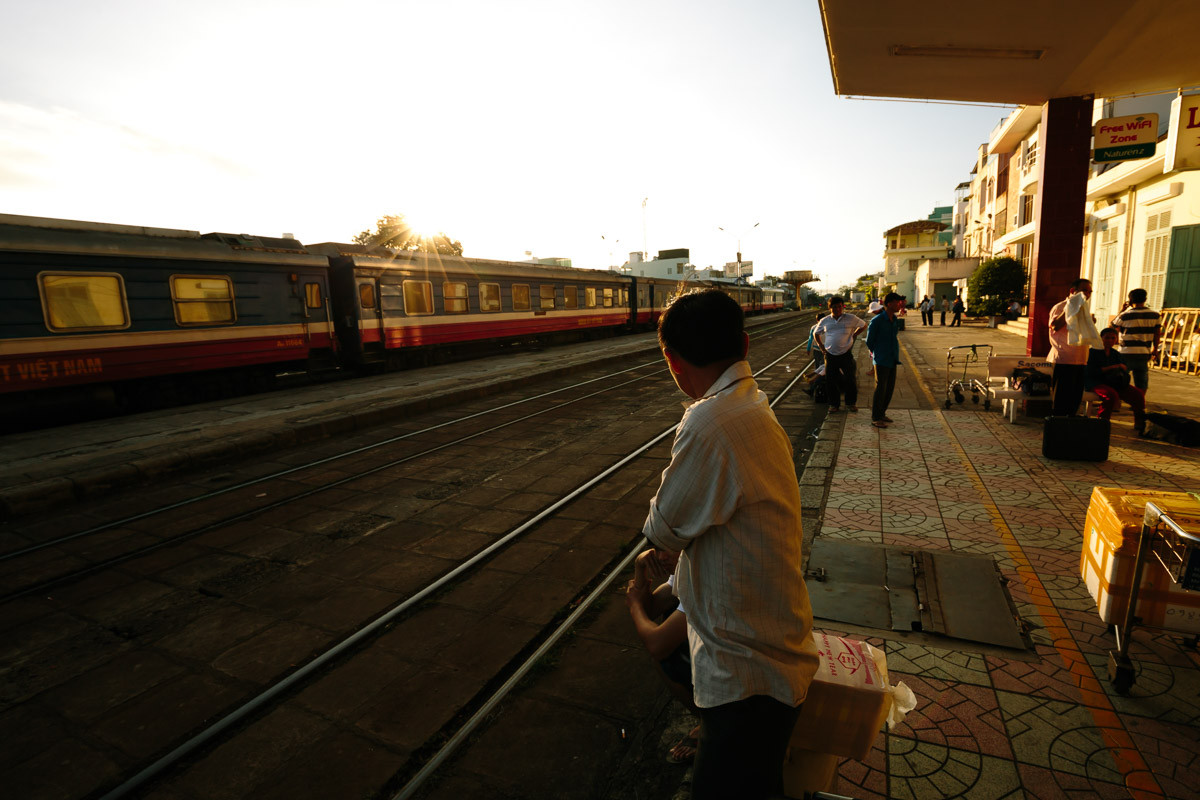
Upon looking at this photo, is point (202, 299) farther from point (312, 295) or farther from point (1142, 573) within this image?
point (1142, 573)

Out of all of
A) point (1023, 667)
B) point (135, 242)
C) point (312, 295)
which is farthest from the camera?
point (312, 295)

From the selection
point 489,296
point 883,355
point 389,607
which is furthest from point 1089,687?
point 489,296

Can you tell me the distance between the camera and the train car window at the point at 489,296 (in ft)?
61.3

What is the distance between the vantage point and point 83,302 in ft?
31.9

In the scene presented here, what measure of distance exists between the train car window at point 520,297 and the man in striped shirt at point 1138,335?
53.2 ft

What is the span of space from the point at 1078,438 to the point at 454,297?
50.9 feet

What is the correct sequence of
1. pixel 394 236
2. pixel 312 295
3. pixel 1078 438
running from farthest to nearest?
pixel 394 236 → pixel 312 295 → pixel 1078 438

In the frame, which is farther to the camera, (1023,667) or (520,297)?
(520,297)

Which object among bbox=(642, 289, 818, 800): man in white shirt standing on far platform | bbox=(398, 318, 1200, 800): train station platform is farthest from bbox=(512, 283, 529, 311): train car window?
bbox=(642, 289, 818, 800): man in white shirt standing on far platform

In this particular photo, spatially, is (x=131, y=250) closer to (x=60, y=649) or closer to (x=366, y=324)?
(x=366, y=324)

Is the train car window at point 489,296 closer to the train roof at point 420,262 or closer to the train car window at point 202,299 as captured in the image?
the train roof at point 420,262

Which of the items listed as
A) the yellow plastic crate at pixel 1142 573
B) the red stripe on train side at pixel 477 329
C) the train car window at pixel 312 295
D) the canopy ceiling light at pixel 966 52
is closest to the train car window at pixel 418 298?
the red stripe on train side at pixel 477 329

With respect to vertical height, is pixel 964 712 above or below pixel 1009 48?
below

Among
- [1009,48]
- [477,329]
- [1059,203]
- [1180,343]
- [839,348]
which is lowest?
[1180,343]
